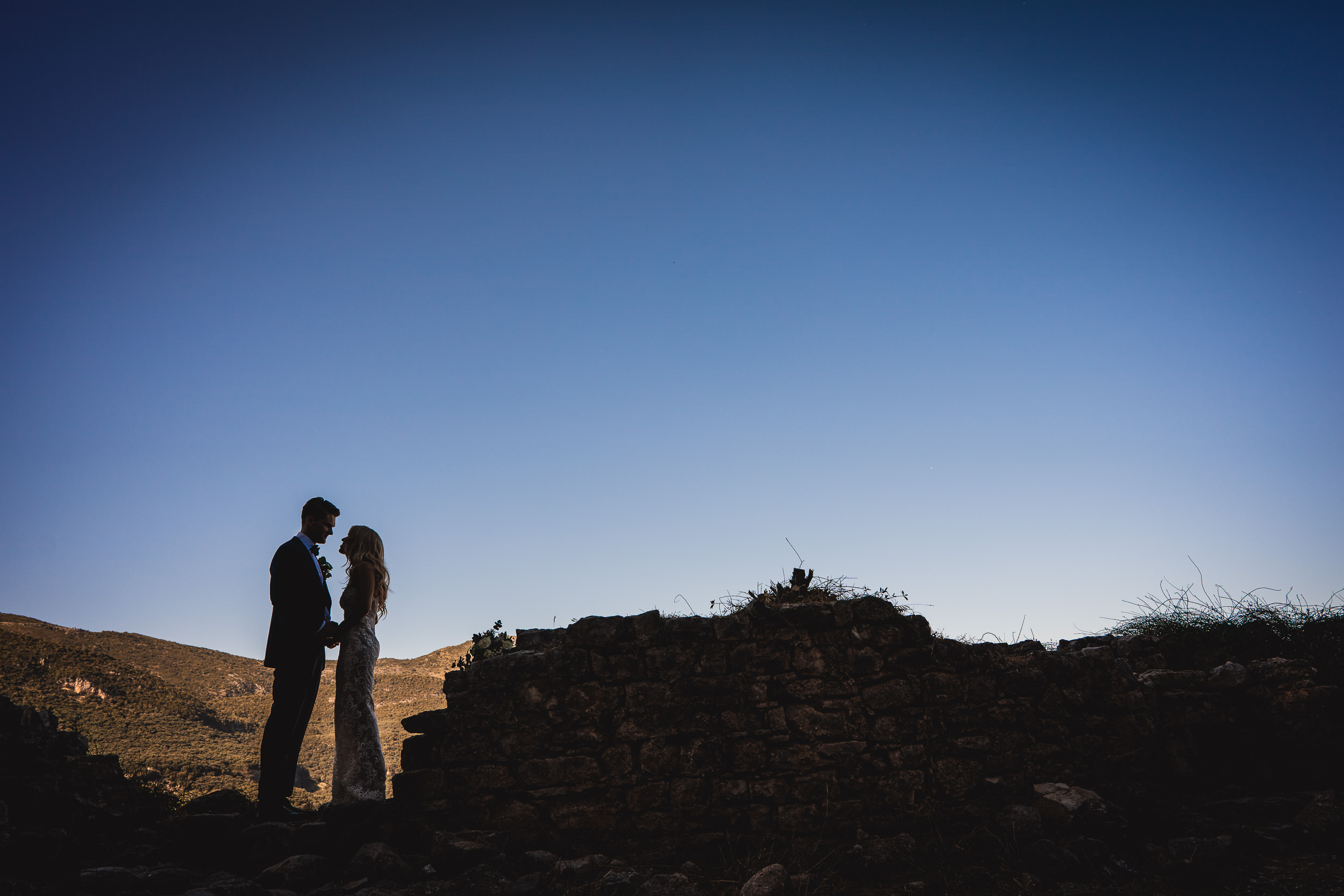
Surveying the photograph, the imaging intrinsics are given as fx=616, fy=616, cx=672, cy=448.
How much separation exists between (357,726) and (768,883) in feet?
10.1

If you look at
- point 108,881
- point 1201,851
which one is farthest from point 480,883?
point 1201,851

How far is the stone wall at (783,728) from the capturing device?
4.44m

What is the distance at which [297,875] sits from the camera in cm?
372

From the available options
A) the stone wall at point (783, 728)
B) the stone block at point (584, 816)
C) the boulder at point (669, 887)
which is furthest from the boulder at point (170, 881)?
the boulder at point (669, 887)

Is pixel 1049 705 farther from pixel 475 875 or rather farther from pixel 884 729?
pixel 475 875

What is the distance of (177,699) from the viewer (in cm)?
1187

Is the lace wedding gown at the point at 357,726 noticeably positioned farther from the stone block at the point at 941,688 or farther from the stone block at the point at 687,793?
the stone block at the point at 941,688

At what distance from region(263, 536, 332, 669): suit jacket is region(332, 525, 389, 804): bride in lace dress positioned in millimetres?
199

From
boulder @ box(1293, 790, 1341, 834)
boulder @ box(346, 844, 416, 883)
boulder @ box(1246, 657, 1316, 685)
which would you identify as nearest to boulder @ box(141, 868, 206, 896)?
boulder @ box(346, 844, 416, 883)

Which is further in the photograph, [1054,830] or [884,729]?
[884,729]

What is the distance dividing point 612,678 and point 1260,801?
474 cm

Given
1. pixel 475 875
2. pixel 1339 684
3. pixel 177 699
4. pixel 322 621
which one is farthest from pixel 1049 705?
pixel 177 699

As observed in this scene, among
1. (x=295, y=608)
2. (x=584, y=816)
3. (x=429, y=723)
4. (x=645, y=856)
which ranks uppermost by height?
(x=295, y=608)

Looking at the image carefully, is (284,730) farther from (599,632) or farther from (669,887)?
(669,887)
